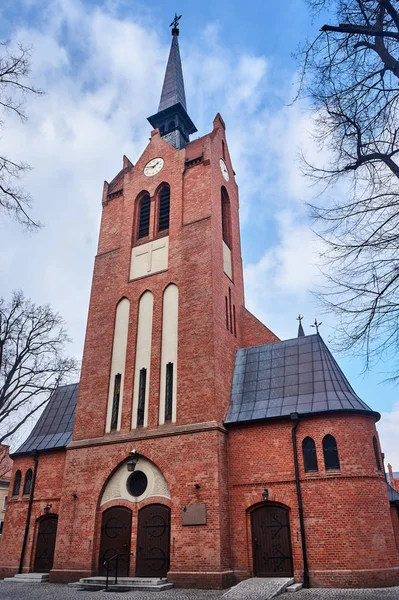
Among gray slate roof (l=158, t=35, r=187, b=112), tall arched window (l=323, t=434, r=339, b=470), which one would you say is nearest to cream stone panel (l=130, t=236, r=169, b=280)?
tall arched window (l=323, t=434, r=339, b=470)

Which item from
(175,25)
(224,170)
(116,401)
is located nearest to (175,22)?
(175,25)

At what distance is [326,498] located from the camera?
44.9 ft

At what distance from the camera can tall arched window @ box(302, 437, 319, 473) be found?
563 inches

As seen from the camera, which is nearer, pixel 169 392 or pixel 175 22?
pixel 169 392

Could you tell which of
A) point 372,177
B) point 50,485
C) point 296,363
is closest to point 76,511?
point 50,485

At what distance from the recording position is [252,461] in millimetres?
15117

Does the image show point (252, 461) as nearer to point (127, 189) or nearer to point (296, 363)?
point (296, 363)

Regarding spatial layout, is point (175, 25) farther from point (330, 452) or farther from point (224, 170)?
point (330, 452)

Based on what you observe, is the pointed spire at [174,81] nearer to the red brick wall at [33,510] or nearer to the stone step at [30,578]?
the red brick wall at [33,510]

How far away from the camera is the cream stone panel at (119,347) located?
17.7 meters

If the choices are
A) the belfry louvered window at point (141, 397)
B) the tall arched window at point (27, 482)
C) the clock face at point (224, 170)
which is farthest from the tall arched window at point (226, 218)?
the tall arched window at point (27, 482)

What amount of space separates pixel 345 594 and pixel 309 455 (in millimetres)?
3928

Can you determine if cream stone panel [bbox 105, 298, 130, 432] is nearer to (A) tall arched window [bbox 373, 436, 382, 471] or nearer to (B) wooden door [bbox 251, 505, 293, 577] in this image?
(B) wooden door [bbox 251, 505, 293, 577]

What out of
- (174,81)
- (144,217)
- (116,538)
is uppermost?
(174,81)
